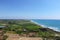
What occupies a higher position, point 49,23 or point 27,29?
point 49,23

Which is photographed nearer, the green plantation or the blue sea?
the green plantation

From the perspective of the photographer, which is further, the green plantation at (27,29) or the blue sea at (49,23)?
the blue sea at (49,23)

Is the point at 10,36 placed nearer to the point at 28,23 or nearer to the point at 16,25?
the point at 16,25

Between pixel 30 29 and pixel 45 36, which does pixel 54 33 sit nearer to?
pixel 45 36

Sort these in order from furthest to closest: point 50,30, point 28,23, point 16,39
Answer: point 28,23 → point 50,30 → point 16,39

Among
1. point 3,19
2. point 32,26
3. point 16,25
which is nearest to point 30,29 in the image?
point 32,26

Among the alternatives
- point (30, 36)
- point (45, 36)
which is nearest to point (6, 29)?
point (30, 36)

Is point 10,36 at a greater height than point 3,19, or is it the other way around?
point 3,19

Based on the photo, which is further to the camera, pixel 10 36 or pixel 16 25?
pixel 16 25

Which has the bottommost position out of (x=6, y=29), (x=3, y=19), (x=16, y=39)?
(x=16, y=39)

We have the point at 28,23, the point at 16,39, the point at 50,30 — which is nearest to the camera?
the point at 16,39
